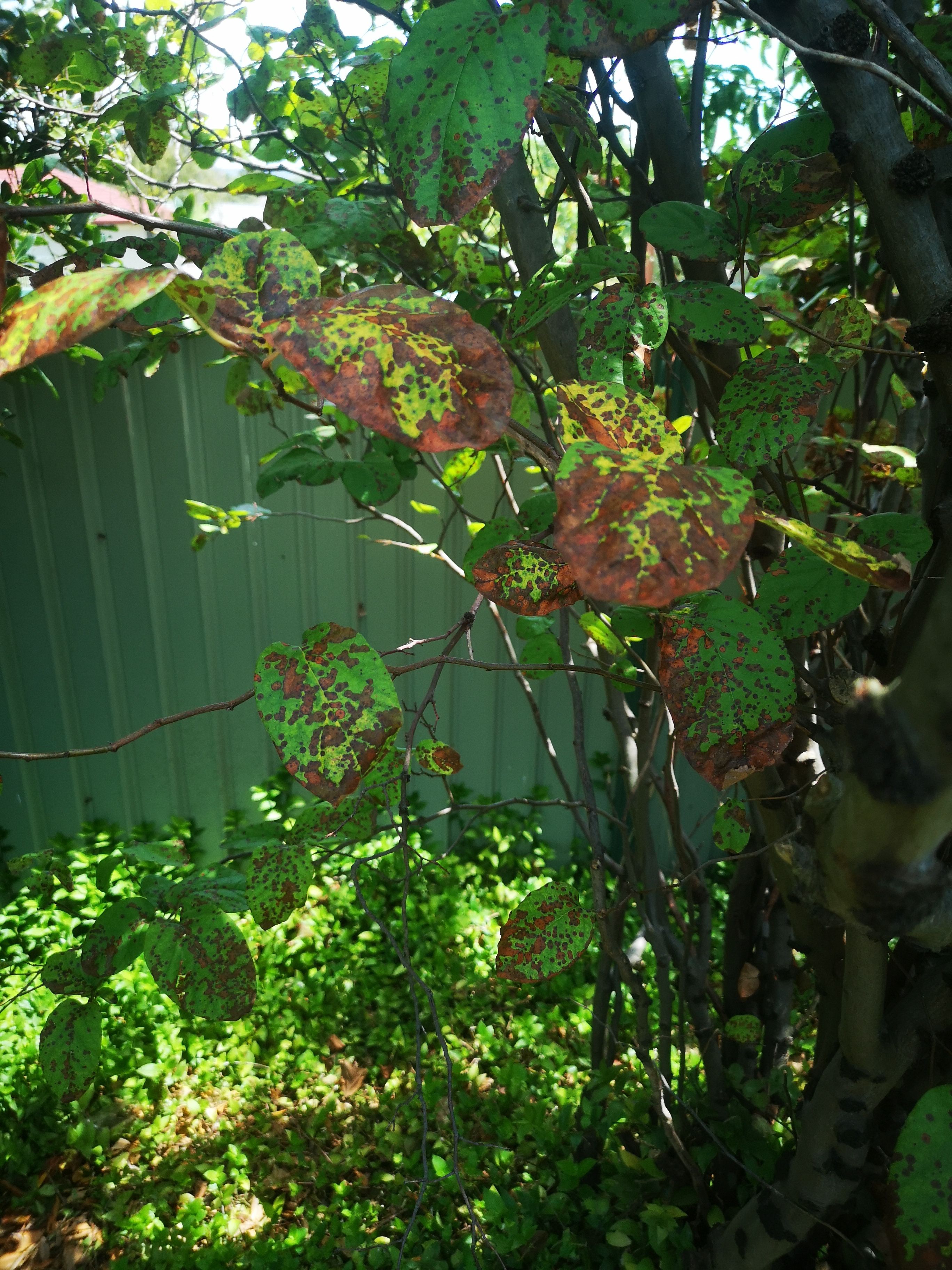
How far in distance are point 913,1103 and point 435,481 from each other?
1.78m

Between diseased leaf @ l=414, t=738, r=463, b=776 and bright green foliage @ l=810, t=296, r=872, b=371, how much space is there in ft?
2.02

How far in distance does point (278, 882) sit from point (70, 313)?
0.65 m

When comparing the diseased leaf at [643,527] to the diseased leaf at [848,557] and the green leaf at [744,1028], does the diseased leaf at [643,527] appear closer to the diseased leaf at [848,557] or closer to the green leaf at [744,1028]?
the diseased leaf at [848,557]

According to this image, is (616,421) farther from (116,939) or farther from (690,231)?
(116,939)

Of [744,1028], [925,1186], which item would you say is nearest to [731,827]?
[925,1186]

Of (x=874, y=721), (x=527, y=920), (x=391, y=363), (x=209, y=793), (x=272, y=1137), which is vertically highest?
(x=391, y=363)

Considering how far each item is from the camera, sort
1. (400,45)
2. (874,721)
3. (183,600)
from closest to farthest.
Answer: (874,721)
(400,45)
(183,600)

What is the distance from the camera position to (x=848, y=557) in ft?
1.58

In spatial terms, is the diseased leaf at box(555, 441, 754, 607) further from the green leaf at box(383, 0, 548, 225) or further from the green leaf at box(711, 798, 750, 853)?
the green leaf at box(711, 798, 750, 853)

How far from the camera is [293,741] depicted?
2.05ft

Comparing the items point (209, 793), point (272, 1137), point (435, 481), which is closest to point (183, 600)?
point (209, 793)

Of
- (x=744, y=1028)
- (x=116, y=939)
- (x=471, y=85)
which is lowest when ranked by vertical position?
(x=744, y=1028)

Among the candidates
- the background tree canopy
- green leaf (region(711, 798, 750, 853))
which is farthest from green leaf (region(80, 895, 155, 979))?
green leaf (region(711, 798, 750, 853))

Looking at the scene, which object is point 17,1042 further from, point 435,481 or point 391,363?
point 391,363
